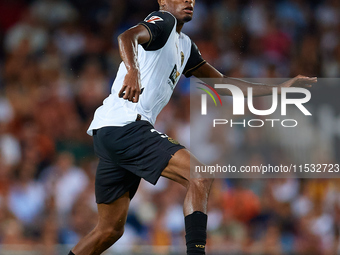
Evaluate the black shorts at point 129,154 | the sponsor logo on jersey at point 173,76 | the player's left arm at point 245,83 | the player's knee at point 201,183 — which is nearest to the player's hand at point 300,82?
the player's left arm at point 245,83

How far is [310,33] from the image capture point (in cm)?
858

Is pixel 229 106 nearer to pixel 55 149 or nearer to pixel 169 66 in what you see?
pixel 55 149

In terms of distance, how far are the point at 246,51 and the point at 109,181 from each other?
5098mm

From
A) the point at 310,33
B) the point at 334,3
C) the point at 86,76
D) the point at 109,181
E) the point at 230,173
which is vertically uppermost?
the point at 334,3

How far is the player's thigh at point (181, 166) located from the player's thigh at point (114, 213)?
73 cm

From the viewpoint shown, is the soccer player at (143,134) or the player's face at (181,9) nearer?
the soccer player at (143,134)

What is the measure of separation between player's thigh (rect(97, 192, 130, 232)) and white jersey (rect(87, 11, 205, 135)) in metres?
0.61

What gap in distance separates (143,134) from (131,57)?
0.65 m

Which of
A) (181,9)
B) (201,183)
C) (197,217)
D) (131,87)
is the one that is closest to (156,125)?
(181,9)

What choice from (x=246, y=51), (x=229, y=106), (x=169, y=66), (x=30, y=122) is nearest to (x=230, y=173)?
(x=229, y=106)

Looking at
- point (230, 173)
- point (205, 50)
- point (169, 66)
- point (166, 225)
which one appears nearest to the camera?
point (169, 66)

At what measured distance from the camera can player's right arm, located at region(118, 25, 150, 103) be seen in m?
2.78

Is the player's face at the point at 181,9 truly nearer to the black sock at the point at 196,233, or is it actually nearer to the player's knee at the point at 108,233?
the black sock at the point at 196,233

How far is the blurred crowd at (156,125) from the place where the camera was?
21.3 ft
